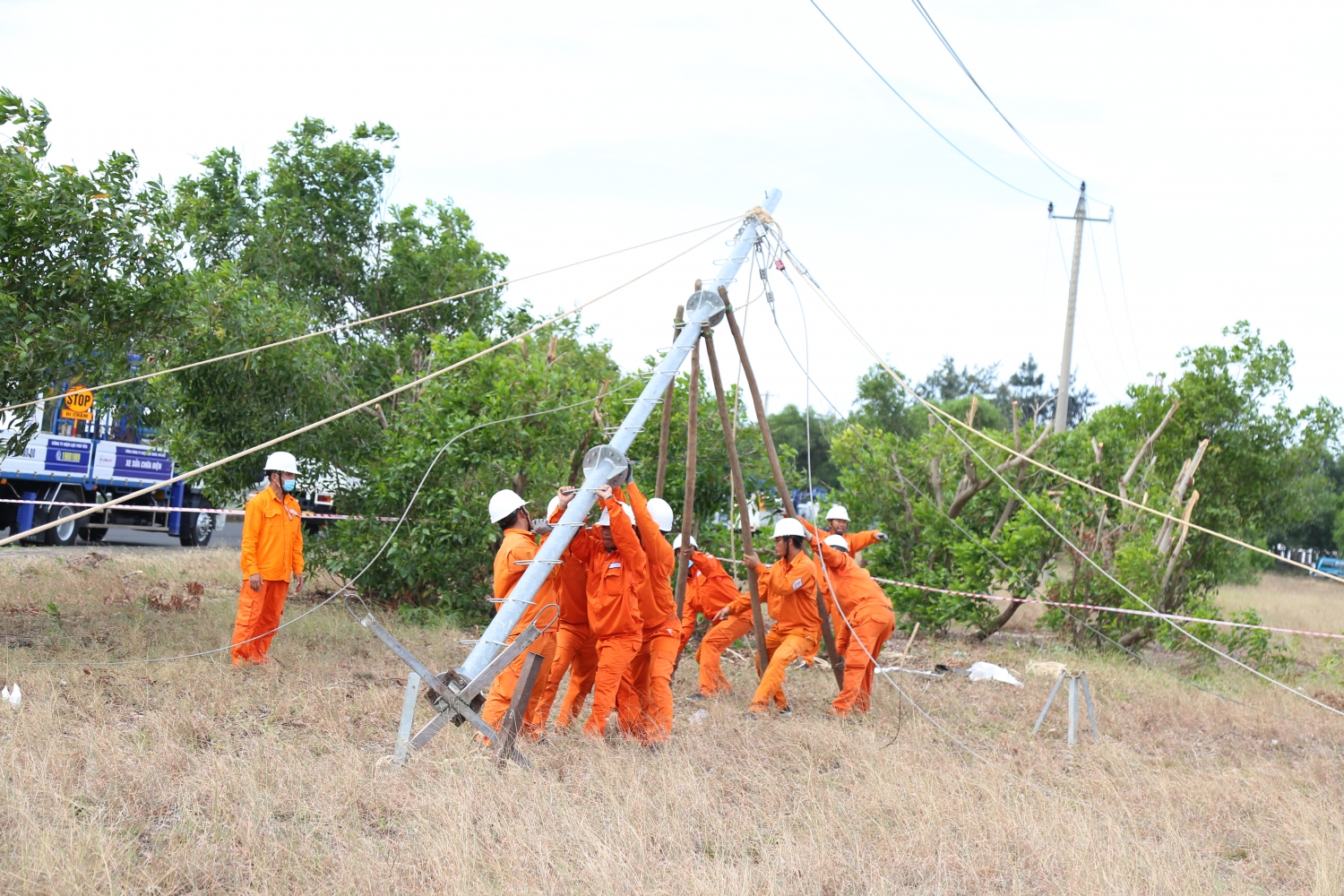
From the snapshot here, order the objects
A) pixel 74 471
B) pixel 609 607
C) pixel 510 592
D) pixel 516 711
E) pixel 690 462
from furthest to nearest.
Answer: pixel 74 471, pixel 690 462, pixel 609 607, pixel 510 592, pixel 516 711

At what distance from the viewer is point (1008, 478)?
13.7 meters

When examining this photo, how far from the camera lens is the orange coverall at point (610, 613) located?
270 inches

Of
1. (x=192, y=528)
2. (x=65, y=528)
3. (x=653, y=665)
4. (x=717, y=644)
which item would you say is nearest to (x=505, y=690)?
(x=653, y=665)

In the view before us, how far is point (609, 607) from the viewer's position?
22.7 feet

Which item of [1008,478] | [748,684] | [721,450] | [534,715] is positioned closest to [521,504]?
[534,715]

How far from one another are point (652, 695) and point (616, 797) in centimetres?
165

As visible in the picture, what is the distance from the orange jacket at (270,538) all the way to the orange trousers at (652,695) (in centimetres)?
316

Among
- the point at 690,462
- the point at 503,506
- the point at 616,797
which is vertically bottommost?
the point at 616,797

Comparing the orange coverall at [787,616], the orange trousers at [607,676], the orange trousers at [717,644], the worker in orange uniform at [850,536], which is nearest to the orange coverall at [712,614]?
the orange trousers at [717,644]

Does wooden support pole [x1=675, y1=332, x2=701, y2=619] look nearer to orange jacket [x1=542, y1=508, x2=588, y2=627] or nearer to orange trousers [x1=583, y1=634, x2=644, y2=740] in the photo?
orange jacket [x1=542, y1=508, x2=588, y2=627]

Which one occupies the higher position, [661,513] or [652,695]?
[661,513]

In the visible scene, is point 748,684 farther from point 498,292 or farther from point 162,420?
point 498,292

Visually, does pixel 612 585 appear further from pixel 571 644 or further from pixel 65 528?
pixel 65 528

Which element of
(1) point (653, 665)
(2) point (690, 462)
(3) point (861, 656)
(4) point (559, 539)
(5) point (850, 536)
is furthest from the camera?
(5) point (850, 536)
